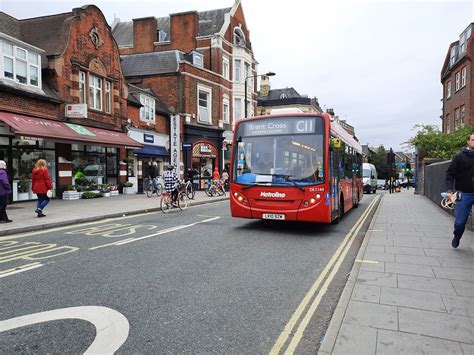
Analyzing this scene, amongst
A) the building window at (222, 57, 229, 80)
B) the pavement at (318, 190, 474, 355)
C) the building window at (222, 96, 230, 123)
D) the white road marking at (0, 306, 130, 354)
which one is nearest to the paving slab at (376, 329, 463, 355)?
the pavement at (318, 190, 474, 355)

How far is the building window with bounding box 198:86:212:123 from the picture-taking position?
29427 millimetres

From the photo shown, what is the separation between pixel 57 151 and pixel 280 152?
1253 centimetres

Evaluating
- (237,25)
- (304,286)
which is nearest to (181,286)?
(304,286)

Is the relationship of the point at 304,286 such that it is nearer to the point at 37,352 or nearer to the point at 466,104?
the point at 37,352

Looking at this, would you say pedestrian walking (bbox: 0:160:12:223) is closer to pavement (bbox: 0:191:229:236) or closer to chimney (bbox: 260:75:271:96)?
pavement (bbox: 0:191:229:236)

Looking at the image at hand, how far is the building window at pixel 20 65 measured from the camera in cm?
1436

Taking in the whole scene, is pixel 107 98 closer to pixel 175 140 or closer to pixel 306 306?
pixel 175 140

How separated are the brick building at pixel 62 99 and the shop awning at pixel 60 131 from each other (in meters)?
0.04

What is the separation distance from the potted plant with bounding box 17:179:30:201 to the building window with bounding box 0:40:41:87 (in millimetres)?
4099

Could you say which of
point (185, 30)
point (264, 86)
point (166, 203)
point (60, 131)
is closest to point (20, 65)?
point (60, 131)

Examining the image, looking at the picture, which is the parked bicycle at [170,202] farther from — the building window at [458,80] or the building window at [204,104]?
the building window at [458,80]

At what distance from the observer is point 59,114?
16734 mm

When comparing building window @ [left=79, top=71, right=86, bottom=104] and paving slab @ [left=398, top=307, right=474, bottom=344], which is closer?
paving slab @ [left=398, top=307, right=474, bottom=344]

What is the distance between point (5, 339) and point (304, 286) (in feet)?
10.9
